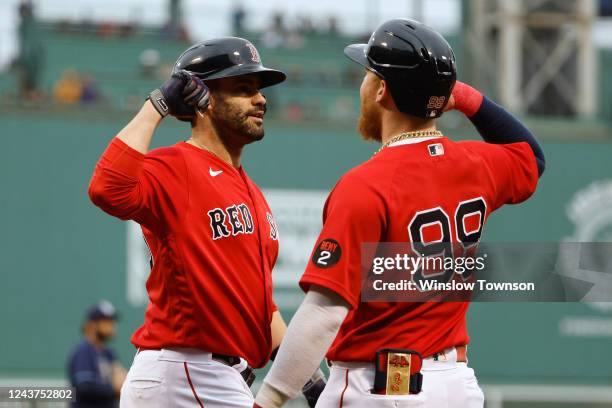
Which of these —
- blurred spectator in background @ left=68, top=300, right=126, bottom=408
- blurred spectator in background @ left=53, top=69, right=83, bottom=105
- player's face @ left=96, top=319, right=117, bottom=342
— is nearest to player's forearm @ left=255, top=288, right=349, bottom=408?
blurred spectator in background @ left=68, top=300, right=126, bottom=408

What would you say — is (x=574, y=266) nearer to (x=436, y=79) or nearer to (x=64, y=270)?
(x=436, y=79)

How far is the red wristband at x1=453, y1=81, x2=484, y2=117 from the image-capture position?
3969 millimetres

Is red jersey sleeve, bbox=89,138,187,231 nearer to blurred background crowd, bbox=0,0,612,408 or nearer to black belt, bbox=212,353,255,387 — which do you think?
black belt, bbox=212,353,255,387

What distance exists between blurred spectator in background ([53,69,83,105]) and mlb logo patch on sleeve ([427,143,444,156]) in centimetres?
1056

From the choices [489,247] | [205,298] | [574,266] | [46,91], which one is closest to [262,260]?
[205,298]

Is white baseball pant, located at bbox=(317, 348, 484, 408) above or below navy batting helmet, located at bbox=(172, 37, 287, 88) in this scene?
below

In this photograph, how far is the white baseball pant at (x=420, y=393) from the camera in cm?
337

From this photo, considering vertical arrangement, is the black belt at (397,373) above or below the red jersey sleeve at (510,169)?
below

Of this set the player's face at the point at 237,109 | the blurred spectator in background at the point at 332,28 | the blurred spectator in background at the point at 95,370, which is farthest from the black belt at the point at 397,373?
the blurred spectator in background at the point at 332,28

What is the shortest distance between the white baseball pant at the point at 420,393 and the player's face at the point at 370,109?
0.81m

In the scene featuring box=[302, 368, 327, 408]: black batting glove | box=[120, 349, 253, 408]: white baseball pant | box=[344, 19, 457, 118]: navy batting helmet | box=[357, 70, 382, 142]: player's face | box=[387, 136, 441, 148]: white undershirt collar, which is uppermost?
box=[344, 19, 457, 118]: navy batting helmet

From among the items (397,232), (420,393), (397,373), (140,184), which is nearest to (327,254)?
(397,232)

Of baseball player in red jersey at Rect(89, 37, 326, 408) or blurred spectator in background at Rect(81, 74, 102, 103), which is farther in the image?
blurred spectator in background at Rect(81, 74, 102, 103)

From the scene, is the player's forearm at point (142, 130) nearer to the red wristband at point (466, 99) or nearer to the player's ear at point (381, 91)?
the player's ear at point (381, 91)
